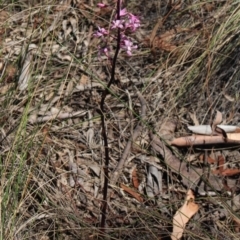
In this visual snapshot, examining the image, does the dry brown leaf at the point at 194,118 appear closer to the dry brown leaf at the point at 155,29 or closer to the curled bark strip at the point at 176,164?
the curled bark strip at the point at 176,164

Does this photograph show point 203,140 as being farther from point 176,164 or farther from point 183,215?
point 183,215

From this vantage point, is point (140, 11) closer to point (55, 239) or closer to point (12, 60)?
point (12, 60)

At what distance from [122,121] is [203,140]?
0.47m

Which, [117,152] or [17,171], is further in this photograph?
[117,152]

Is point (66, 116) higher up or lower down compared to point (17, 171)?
lower down

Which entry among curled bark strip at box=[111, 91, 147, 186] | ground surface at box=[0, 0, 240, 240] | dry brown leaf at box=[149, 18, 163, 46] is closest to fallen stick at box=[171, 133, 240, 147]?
ground surface at box=[0, 0, 240, 240]

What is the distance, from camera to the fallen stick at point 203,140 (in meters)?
3.12

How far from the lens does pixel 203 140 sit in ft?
10.3

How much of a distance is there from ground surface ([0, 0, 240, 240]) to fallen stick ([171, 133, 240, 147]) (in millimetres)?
44

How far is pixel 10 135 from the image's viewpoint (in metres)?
2.99

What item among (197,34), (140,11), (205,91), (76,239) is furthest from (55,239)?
(140,11)

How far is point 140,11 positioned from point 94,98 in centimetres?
93

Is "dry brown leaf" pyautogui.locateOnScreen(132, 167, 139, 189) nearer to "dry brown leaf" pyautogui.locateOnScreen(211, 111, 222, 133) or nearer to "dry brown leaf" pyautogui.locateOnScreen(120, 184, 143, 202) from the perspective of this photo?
"dry brown leaf" pyautogui.locateOnScreen(120, 184, 143, 202)

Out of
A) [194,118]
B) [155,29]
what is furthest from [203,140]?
[155,29]
